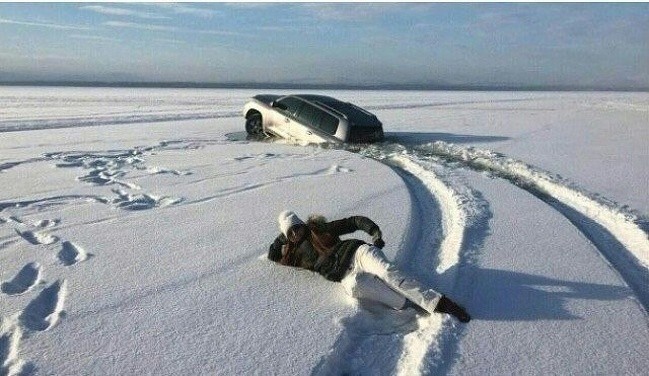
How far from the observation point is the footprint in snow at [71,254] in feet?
15.9

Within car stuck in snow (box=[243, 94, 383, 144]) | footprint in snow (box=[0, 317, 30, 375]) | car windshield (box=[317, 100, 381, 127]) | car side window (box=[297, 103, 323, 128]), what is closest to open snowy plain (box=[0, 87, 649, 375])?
footprint in snow (box=[0, 317, 30, 375])

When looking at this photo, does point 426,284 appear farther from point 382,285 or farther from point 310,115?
point 310,115

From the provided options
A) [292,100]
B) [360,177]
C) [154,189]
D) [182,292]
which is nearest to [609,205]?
[360,177]

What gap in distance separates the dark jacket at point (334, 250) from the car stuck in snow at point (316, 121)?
7.35 metres

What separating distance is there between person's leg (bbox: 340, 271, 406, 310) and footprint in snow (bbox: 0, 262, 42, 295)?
2574 mm

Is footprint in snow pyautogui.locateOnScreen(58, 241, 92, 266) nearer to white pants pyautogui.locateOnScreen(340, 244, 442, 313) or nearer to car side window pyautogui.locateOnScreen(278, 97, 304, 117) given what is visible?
white pants pyautogui.locateOnScreen(340, 244, 442, 313)

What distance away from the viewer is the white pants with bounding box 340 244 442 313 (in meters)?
3.74

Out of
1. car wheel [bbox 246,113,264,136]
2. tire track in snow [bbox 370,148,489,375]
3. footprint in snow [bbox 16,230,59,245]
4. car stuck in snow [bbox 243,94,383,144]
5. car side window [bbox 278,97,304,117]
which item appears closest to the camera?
tire track in snow [bbox 370,148,489,375]

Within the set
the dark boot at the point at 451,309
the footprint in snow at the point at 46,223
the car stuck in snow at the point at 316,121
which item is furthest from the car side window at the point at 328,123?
the dark boot at the point at 451,309

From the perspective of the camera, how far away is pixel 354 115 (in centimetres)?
1220

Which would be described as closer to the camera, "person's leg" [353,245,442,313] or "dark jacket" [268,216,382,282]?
"person's leg" [353,245,442,313]

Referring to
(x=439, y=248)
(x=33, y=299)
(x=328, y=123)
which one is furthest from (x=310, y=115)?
(x=33, y=299)

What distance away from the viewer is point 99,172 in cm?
884

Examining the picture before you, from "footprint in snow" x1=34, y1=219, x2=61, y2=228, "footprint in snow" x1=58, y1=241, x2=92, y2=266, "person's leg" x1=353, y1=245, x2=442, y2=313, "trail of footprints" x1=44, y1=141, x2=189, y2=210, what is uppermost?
"person's leg" x1=353, y1=245, x2=442, y2=313
